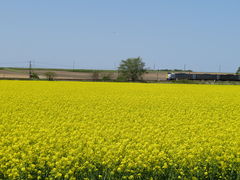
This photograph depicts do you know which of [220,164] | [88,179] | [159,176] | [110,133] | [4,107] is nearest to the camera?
[88,179]

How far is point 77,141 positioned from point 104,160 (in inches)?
56.7

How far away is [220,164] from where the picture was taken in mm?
7965

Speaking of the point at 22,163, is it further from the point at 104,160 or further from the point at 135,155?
the point at 135,155

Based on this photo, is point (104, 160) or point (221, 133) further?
point (221, 133)

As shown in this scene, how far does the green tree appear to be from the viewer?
81.2 meters

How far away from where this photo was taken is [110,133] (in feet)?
32.8

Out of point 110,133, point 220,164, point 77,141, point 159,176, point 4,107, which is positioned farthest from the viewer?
point 4,107

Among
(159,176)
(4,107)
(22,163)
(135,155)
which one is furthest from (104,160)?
(4,107)

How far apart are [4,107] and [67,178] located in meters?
10.4

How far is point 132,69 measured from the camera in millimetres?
81312

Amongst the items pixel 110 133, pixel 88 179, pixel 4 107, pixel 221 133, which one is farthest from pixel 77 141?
pixel 4 107

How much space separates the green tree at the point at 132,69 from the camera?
266 feet

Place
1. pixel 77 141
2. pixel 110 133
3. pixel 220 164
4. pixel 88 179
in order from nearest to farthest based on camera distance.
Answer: pixel 88 179
pixel 220 164
pixel 77 141
pixel 110 133

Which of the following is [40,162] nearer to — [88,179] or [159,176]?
[88,179]
